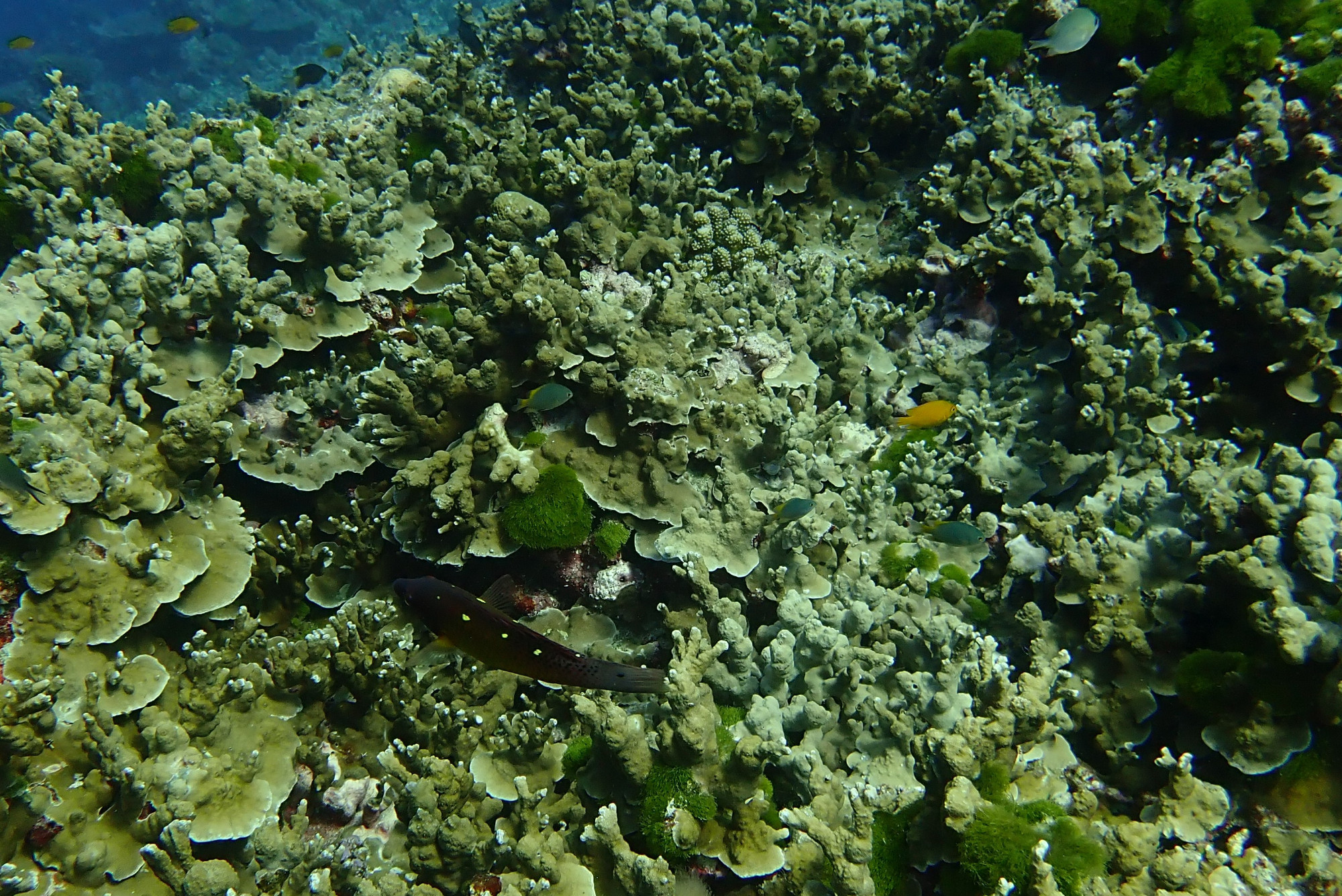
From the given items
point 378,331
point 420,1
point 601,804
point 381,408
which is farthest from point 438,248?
point 420,1

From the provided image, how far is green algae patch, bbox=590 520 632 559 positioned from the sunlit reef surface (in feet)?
0.12

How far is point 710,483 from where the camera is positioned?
4125 millimetres

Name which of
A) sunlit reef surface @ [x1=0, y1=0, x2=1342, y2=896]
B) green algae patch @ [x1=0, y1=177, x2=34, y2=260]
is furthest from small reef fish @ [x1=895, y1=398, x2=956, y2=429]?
green algae patch @ [x1=0, y1=177, x2=34, y2=260]

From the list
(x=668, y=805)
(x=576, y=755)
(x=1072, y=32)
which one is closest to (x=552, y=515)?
(x=576, y=755)

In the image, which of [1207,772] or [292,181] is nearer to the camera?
[1207,772]

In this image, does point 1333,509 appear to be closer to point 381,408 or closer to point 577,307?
point 577,307

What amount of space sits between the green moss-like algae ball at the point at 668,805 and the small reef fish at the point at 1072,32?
235 inches

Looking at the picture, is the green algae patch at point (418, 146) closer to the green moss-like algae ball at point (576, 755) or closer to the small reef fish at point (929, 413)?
the small reef fish at point (929, 413)

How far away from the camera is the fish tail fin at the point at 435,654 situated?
2.82 meters

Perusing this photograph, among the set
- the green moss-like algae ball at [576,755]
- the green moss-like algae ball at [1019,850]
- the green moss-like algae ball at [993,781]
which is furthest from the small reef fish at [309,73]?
the green moss-like algae ball at [1019,850]

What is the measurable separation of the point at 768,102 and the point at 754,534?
14.0 feet

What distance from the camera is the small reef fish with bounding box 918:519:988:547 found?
380cm

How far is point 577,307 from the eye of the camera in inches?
159

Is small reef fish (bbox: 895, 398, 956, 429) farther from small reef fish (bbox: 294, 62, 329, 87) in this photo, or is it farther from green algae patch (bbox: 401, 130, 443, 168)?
small reef fish (bbox: 294, 62, 329, 87)
